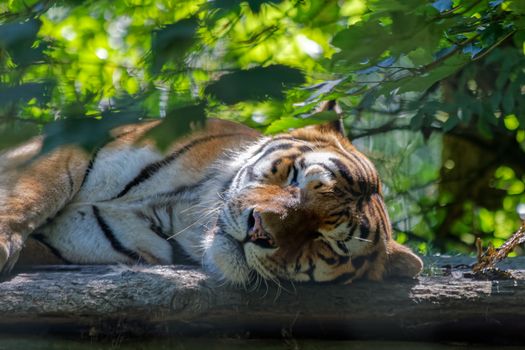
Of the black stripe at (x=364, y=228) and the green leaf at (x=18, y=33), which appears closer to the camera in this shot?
the green leaf at (x=18, y=33)

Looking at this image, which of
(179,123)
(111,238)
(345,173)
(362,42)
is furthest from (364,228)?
(179,123)

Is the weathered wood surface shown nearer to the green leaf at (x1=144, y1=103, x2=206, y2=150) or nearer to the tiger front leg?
the tiger front leg

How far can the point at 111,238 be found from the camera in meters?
3.19

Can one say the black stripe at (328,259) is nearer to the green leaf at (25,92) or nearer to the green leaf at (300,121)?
the green leaf at (300,121)

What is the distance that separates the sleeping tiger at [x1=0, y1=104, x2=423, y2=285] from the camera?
8.45ft

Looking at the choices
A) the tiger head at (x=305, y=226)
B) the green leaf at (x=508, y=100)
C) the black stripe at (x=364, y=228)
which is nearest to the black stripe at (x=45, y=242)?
the tiger head at (x=305, y=226)

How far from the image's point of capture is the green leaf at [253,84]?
2.29ft

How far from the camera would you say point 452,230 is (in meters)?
6.48

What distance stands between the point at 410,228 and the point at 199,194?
3.57 meters

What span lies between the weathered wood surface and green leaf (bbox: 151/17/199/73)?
1.74 metres

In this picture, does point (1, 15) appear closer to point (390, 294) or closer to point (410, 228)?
point (390, 294)

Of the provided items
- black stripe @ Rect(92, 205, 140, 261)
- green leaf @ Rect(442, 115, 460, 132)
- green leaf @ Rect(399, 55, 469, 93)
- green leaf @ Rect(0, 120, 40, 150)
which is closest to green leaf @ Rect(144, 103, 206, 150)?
green leaf @ Rect(0, 120, 40, 150)

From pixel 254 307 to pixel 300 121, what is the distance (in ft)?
3.55

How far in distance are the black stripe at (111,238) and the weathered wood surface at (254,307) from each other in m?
0.56
